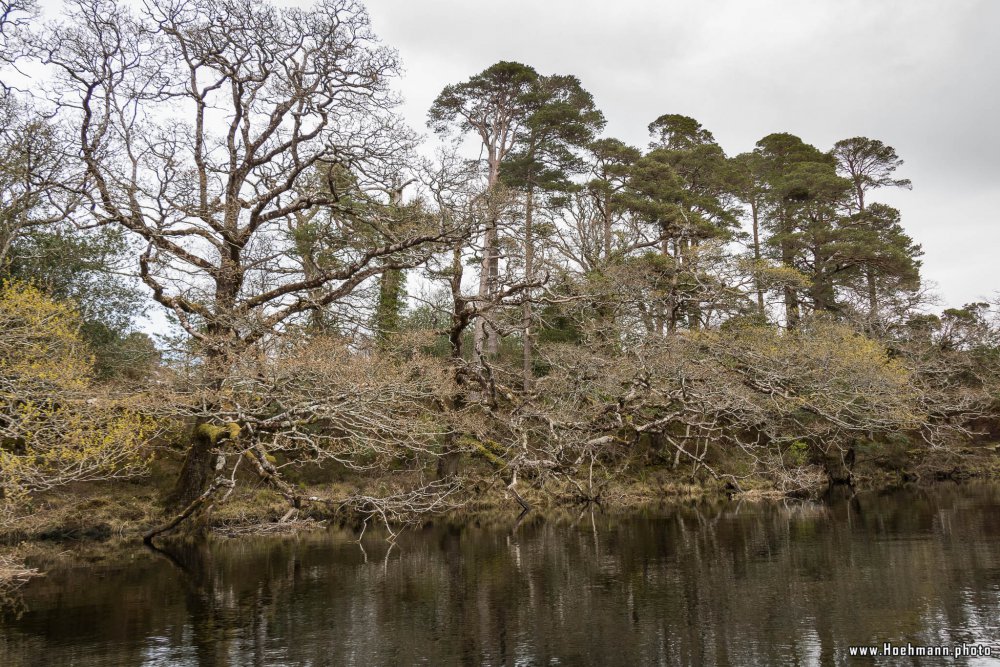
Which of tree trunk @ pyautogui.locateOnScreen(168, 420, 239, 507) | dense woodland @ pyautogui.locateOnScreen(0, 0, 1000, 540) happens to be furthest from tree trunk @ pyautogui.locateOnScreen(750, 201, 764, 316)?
tree trunk @ pyautogui.locateOnScreen(168, 420, 239, 507)

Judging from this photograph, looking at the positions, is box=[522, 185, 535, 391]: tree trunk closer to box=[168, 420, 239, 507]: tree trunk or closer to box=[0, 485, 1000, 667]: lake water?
box=[0, 485, 1000, 667]: lake water

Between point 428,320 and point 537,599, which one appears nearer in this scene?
point 537,599

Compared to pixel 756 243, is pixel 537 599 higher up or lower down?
lower down

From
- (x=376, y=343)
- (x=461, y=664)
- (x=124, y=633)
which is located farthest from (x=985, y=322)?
(x=124, y=633)

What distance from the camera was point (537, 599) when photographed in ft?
35.1

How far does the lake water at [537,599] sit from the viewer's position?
8.18 meters

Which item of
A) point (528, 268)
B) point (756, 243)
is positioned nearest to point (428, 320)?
point (528, 268)

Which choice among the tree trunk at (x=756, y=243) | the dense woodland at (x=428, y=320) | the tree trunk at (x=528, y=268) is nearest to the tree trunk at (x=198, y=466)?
the dense woodland at (x=428, y=320)

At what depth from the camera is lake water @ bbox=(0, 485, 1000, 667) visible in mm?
8180

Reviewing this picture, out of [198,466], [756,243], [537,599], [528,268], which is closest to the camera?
[537,599]

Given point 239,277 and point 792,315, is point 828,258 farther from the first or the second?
point 239,277

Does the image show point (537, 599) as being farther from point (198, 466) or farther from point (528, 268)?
point (528, 268)

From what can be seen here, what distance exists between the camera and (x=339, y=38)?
2045 centimetres

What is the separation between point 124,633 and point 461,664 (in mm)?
5059
